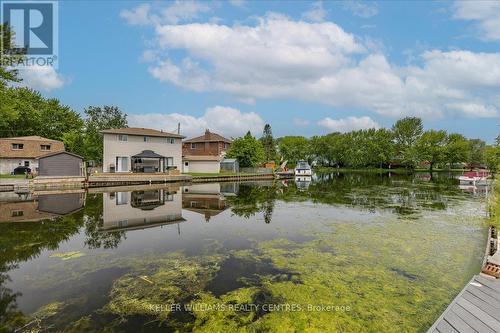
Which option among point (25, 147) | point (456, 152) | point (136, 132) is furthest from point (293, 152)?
point (25, 147)

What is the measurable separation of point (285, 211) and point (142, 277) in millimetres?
11599

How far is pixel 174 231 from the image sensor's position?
12547 mm

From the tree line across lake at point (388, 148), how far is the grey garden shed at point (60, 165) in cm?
4229

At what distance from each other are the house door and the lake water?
843 inches

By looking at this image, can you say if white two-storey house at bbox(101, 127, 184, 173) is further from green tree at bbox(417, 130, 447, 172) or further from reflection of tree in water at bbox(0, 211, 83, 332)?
green tree at bbox(417, 130, 447, 172)

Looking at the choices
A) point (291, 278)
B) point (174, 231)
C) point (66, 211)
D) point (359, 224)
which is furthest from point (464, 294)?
point (66, 211)

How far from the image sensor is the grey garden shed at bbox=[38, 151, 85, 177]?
30.0 metres

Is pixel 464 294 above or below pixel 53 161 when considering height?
below

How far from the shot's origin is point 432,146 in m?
75.6

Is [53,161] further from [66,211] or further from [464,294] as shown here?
[464,294]

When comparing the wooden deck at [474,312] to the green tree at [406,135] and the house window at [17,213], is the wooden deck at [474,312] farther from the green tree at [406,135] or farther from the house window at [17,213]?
the green tree at [406,135]

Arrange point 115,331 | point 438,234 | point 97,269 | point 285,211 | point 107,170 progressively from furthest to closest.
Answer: point 107,170 < point 285,211 < point 438,234 < point 97,269 < point 115,331

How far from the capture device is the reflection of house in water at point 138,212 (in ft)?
44.8

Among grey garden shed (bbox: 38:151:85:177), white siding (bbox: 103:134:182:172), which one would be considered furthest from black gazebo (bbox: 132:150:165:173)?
grey garden shed (bbox: 38:151:85:177)
